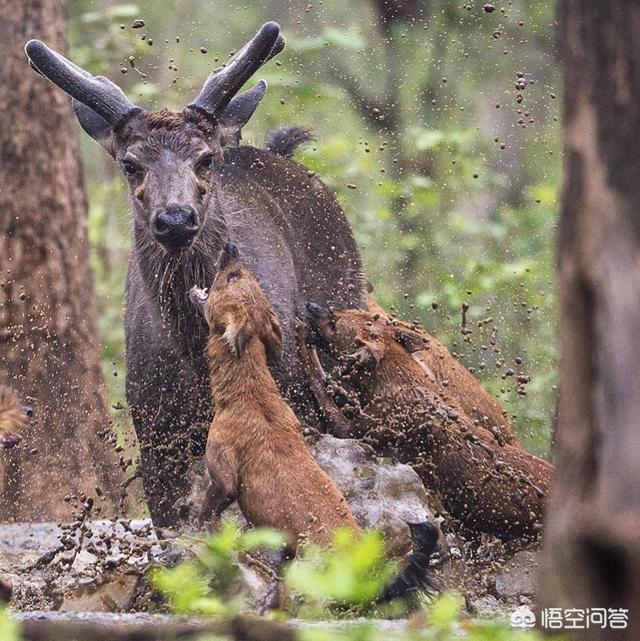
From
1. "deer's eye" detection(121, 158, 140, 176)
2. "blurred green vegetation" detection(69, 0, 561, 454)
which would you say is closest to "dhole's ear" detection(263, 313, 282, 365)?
"deer's eye" detection(121, 158, 140, 176)

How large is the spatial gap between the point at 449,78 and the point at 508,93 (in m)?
3.23

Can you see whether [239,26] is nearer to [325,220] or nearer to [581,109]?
[325,220]

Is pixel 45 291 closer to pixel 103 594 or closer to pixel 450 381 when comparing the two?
pixel 450 381

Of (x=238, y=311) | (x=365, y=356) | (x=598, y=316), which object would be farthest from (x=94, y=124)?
(x=598, y=316)

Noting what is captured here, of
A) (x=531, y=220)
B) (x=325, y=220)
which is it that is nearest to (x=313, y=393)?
(x=325, y=220)

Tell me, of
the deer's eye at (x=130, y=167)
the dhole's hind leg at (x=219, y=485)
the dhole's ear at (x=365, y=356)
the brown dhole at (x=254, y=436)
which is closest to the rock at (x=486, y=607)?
the brown dhole at (x=254, y=436)

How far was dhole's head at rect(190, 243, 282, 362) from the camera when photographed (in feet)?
24.3

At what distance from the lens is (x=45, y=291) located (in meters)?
11.5

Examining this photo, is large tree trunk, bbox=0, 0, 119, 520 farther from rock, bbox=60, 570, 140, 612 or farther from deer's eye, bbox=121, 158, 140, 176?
rock, bbox=60, 570, 140, 612

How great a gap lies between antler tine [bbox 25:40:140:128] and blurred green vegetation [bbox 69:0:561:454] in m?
4.01

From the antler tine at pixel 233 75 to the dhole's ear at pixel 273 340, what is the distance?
1.88 meters

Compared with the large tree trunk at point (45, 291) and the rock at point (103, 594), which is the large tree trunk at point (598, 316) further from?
the large tree trunk at point (45, 291)

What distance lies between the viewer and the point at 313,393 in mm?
8219

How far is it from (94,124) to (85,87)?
0.91 ft
